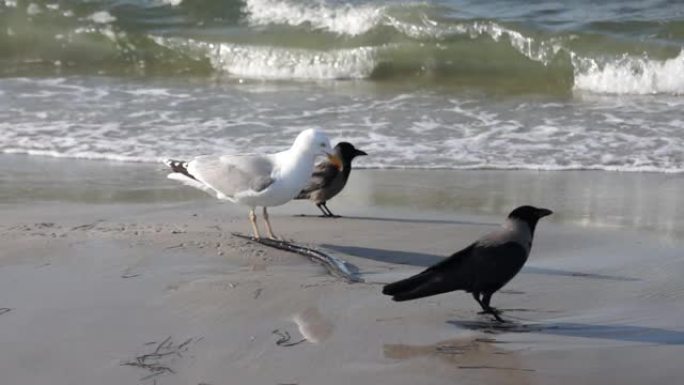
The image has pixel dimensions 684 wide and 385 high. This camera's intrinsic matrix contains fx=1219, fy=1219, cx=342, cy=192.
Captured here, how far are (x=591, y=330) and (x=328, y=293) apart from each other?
118 centimetres

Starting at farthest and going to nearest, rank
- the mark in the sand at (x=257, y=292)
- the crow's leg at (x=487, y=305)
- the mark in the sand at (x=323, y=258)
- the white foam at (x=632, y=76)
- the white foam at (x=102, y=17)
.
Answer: the white foam at (x=102, y=17) → the white foam at (x=632, y=76) → the mark in the sand at (x=323, y=258) → the mark in the sand at (x=257, y=292) → the crow's leg at (x=487, y=305)

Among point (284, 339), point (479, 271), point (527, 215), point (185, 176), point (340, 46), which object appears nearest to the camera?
point (284, 339)

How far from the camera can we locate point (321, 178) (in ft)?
25.0

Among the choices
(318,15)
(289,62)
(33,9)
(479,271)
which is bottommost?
(479,271)

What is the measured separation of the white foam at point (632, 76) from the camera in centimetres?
1288

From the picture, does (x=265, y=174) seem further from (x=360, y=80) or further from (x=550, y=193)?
(x=360, y=80)

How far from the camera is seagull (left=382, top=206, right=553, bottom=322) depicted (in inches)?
192

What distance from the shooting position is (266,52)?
1535 cm

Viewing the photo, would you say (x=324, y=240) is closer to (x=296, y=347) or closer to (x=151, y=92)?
(x=296, y=347)

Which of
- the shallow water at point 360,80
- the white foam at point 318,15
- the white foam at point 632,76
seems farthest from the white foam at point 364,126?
the white foam at point 318,15

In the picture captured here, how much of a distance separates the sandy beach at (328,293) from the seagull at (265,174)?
27 cm

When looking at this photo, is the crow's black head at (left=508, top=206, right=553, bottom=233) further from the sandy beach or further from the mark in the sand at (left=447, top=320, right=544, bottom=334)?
the mark in the sand at (left=447, top=320, right=544, bottom=334)

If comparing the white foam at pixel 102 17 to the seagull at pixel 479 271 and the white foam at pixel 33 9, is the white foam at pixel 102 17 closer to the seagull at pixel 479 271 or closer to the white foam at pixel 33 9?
the white foam at pixel 33 9

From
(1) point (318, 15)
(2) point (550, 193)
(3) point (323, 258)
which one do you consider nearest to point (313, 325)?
(3) point (323, 258)
